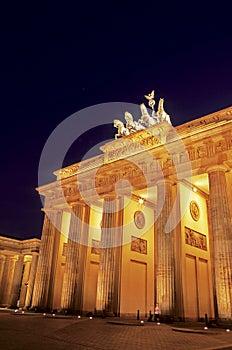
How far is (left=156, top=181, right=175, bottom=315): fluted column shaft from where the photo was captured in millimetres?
17688

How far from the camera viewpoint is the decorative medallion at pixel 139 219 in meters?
25.0

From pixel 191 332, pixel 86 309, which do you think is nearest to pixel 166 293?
pixel 191 332

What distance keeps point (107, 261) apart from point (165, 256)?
477cm

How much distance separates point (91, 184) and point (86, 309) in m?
10.0

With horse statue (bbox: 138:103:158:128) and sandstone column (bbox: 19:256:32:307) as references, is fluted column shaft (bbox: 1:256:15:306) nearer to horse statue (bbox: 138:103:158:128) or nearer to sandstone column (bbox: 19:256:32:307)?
sandstone column (bbox: 19:256:32:307)

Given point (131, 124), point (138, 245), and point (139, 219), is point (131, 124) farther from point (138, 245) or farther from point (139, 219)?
point (138, 245)

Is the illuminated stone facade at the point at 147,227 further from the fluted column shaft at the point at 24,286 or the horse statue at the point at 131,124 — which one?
the fluted column shaft at the point at 24,286

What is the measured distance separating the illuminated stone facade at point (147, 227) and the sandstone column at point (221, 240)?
0.17ft

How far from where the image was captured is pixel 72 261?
24500 millimetres

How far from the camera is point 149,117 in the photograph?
2714cm

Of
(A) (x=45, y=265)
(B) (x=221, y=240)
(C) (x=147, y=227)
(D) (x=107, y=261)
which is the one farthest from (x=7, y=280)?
(B) (x=221, y=240)

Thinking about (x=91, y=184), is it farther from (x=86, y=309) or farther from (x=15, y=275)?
(x=15, y=275)

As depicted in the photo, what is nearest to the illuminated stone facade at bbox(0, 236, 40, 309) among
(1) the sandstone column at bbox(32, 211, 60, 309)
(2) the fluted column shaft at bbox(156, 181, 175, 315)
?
(1) the sandstone column at bbox(32, 211, 60, 309)

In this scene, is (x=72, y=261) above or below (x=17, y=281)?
above
